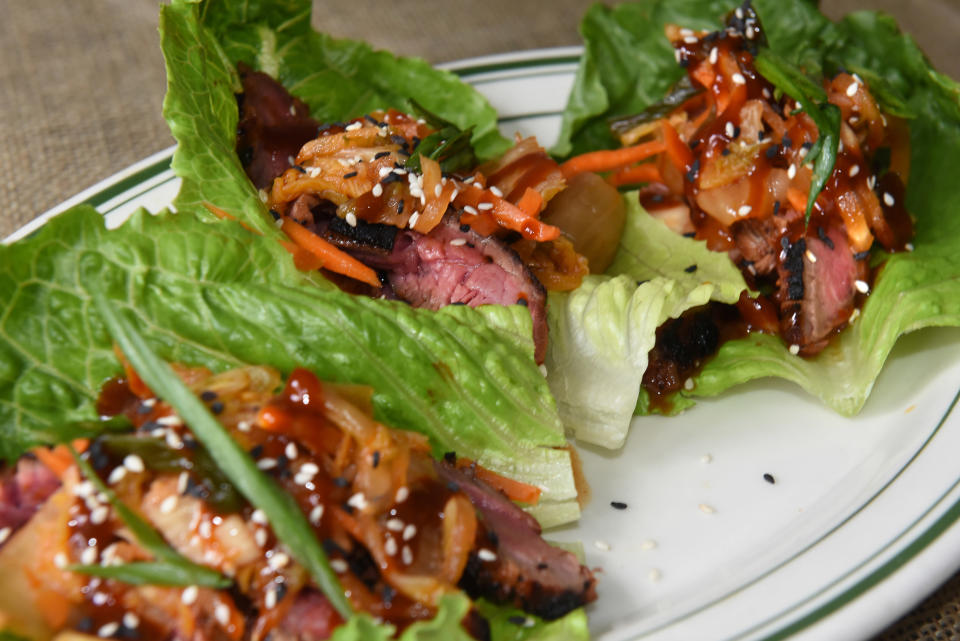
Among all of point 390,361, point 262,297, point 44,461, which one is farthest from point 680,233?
point 44,461

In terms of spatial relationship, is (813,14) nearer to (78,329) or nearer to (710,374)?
(710,374)

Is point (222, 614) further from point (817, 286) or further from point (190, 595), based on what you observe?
point (817, 286)

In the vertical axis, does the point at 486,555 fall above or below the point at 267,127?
below

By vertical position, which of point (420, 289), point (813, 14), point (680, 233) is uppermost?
point (813, 14)

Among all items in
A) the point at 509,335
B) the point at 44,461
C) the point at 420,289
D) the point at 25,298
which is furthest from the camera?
the point at 420,289

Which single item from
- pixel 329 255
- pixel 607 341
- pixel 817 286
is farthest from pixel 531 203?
pixel 817 286

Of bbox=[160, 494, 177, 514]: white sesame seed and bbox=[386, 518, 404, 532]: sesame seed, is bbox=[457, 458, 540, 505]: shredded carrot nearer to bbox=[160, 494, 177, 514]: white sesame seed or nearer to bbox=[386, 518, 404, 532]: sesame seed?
bbox=[386, 518, 404, 532]: sesame seed

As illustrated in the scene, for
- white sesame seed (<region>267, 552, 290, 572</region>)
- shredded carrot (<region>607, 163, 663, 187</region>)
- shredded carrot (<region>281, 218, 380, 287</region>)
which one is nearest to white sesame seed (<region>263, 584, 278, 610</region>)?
white sesame seed (<region>267, 552, 290, 572</region>)
